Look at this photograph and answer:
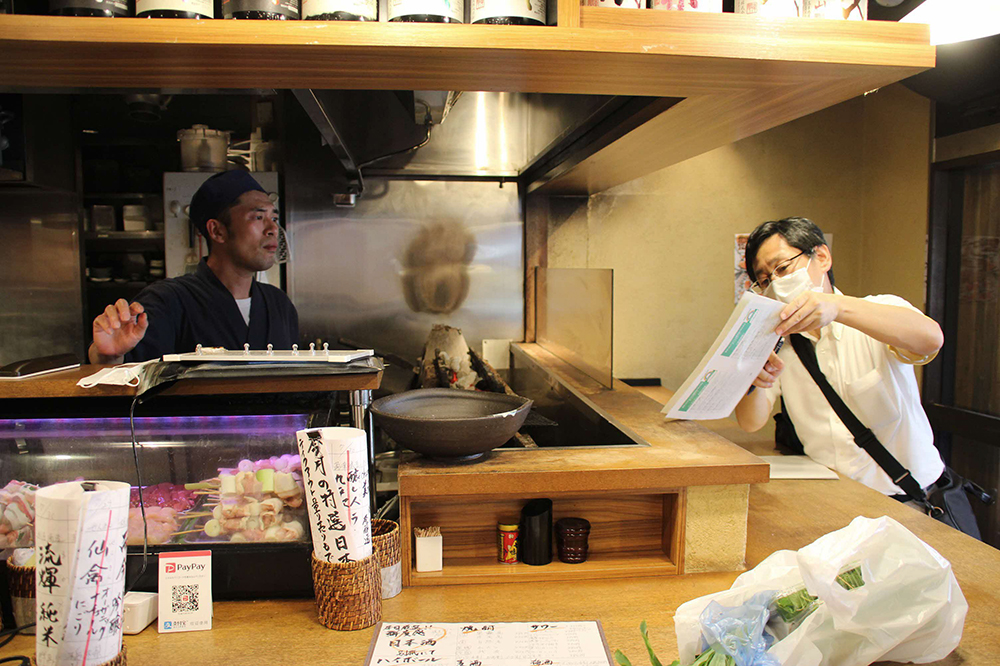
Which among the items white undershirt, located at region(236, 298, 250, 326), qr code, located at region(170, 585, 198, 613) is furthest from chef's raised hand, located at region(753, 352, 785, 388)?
white undershirt, located at region(236, 298, 250, 326)

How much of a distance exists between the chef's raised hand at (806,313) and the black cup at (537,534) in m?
0.70

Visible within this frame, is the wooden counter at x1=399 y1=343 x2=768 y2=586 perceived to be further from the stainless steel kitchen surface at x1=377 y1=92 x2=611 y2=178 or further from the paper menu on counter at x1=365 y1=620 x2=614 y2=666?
the stainless steel kitchen surface at x1=377 y1=92 x2=611 y2=178

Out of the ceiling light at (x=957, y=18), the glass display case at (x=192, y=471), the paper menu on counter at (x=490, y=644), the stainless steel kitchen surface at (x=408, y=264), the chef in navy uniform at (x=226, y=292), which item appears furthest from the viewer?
the stainless steel kitchen surface at (x=408, y=264)

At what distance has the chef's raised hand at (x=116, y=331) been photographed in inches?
65.7

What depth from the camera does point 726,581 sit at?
4.60ft

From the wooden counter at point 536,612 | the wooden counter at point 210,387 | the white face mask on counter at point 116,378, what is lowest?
the wooden counter at point 536,612

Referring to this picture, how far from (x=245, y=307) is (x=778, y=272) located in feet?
7.20

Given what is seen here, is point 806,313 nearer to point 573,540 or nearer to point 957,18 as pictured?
point 957,18

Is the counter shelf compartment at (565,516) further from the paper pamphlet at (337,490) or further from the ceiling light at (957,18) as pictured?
the ceiling light at (957,18)

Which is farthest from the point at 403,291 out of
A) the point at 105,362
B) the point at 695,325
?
the point at 105,362

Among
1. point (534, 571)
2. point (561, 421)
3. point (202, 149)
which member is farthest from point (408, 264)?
point (534, 571)

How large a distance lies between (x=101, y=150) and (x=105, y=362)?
3.22m

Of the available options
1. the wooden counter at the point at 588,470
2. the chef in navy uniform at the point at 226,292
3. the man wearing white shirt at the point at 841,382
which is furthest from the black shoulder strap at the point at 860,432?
the chef in navy uniform at the point at 226,292

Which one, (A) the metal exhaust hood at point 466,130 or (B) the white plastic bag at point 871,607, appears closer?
(B) the white plastic bag at point 871,607
